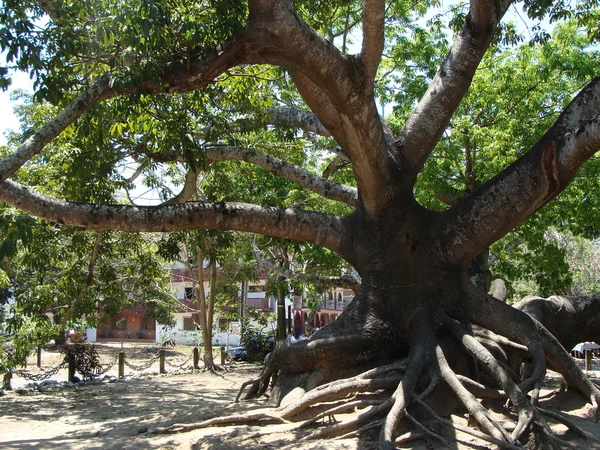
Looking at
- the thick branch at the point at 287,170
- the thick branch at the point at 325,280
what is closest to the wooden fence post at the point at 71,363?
the thick branch at the point at 325,280

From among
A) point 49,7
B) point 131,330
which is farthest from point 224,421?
point 131,330

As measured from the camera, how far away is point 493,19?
8.22 metres

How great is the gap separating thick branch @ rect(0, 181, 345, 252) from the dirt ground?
8.04 ft

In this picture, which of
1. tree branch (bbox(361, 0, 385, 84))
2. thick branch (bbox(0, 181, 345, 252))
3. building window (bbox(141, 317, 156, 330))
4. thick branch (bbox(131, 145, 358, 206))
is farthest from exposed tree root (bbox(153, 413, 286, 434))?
building window (bbox(141, 317, 156, 330))

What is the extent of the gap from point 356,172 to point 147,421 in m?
4.58

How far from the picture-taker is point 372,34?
24.0ft

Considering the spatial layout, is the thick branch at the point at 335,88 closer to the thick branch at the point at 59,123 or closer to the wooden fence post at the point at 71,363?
the thick branch at the point at 59,123

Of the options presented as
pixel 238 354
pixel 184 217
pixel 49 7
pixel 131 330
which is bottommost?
pixel 238 354

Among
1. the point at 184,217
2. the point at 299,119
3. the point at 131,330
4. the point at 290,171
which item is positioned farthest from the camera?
the point at 131,330

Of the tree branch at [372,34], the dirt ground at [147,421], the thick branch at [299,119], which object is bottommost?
the dirt ground at [147,421]

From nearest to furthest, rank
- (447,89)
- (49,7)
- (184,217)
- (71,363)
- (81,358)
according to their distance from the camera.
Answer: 1. (184,217)
2. (49,7)
3. (447,89)
4. (71,363)
5. (81,358)

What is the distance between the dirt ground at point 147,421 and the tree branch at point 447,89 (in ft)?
12.3

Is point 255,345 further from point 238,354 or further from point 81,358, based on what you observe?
point 81,358

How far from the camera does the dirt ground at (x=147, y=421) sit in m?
6.27
